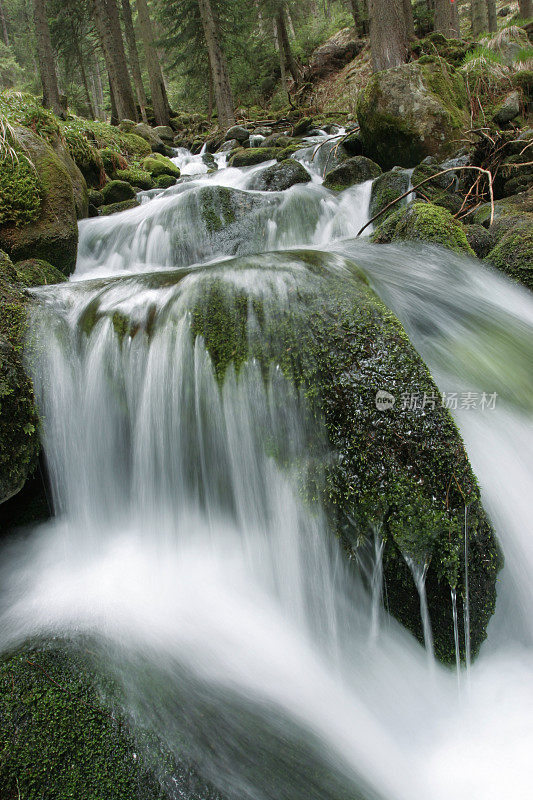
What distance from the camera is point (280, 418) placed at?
2.65m

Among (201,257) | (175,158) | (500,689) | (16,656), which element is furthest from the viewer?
(175,158)

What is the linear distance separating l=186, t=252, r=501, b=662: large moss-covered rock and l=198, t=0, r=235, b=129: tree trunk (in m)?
14.7

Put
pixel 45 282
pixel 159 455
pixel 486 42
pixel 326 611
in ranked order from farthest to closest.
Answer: pixel 486 42 → pixel 45 282 → pixel 159 455 → pixel 326 611

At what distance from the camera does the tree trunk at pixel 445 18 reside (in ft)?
45.5

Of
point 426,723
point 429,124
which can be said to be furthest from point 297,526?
point 429,124

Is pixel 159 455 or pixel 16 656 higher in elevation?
pixel 159 455

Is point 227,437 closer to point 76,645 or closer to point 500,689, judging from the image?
point 76,645

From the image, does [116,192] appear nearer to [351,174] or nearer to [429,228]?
[351,174]

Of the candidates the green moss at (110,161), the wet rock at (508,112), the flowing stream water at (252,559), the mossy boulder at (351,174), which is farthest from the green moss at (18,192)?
the wet rock at (508,112)

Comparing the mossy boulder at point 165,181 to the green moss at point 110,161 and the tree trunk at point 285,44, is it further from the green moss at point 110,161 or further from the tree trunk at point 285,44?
the tree trunk at point 285,44

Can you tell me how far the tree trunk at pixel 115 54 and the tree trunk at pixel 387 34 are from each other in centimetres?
948

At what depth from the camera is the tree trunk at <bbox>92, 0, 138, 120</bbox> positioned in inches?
555

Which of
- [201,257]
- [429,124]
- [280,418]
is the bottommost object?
[280,418]

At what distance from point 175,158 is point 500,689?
14.6 meters
